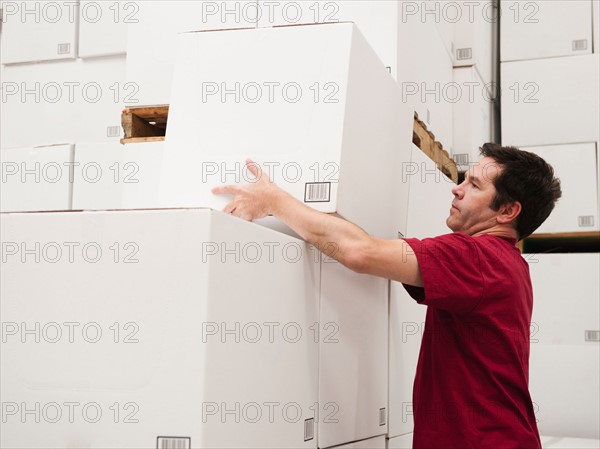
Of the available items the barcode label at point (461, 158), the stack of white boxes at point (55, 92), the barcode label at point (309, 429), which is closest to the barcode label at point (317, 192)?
the barcode label at point (309, 429)

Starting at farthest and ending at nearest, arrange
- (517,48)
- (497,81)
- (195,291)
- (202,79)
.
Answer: (497,81) → (517,48) → (202,79) → (195,291)

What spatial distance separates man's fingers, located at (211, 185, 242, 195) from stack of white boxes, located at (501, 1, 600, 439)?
2.14 m

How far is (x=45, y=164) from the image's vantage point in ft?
10.9

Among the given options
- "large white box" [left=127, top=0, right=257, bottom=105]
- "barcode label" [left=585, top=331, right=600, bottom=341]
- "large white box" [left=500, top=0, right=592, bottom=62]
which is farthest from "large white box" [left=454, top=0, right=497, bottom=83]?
"barcode label" [left=585, top=331, right=600, bottom=341]

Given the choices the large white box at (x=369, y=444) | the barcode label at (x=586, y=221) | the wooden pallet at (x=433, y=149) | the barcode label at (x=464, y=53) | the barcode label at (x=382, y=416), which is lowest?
the large white box at (x=369, y=444)

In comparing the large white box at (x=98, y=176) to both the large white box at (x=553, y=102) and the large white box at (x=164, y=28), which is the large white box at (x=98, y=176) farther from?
the large white box at (x=553, y=102)

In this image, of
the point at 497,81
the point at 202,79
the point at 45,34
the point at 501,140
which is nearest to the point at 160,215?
the point at 202,79

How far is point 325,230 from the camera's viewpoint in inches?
75.2

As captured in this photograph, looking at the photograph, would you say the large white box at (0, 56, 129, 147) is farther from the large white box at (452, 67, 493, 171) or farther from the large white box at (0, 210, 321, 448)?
the large white box at (0, 210, 321, 448)

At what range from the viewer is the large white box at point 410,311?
262 centimetres

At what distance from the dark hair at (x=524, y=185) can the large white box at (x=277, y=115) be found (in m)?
0.49

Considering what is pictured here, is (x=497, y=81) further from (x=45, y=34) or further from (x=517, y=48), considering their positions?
(x=45, y=34)

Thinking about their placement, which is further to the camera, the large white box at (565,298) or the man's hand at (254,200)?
the large white box at (565,298)

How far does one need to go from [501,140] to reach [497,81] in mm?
414
